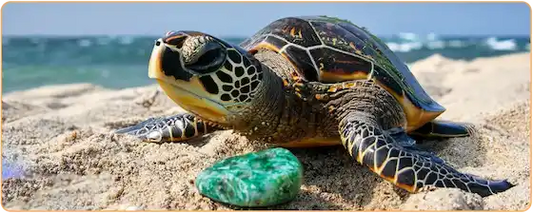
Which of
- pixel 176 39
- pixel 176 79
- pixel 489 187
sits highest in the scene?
pixel 176 39

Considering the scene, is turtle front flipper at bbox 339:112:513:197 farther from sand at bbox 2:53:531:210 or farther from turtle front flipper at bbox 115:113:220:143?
turtle front flipper at bbox 115:113:220:143

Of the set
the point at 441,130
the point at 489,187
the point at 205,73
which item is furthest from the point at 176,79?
the point at 441,130

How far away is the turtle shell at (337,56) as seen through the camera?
1.93 m

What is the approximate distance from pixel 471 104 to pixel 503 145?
1408 mm

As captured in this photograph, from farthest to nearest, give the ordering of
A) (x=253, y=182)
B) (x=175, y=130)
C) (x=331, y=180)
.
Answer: (x=175, y=130)
(x=331, y=180)
(x=253, y=182)

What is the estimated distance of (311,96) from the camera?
6.16 ft

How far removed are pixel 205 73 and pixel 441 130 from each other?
4.58 feet

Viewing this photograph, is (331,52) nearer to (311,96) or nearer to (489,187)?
(311,96)

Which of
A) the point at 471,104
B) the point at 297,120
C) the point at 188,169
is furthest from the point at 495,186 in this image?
the point at 471,104

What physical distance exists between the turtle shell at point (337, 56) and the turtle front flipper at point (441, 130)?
0.45 ft

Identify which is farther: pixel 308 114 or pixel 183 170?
pixel 308 114

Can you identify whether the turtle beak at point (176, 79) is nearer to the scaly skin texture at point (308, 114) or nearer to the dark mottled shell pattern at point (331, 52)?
the scaly skin texture at point (308, 114)

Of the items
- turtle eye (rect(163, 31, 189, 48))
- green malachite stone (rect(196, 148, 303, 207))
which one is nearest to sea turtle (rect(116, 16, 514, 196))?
turtle eye (rect(163, 31, 189, 48))

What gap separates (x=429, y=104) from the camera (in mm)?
2287
